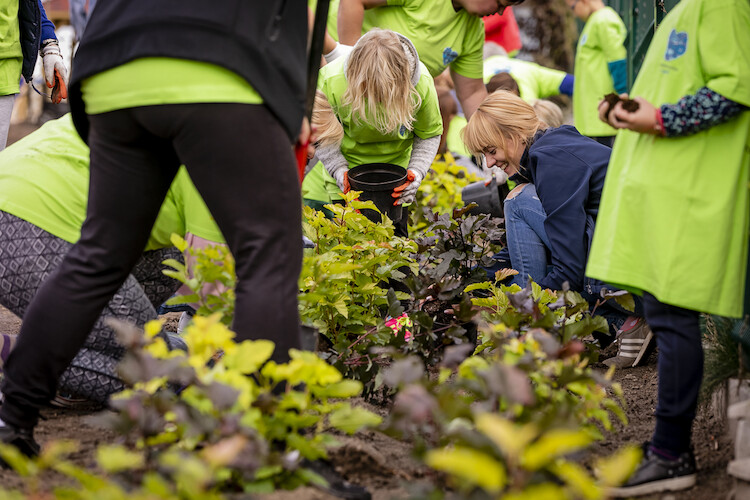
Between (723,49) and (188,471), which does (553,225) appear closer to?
(723,49)

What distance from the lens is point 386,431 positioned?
5.26ft

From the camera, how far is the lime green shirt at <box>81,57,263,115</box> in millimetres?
1630

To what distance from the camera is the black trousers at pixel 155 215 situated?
1.65 meters

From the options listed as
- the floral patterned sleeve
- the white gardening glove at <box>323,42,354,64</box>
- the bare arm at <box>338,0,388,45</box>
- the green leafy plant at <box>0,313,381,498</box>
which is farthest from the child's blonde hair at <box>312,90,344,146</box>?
the green leafy plant at <box>0,313,381,498</box>

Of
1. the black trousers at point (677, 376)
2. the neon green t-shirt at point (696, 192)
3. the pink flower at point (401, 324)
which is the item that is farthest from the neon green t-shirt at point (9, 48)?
the black trousers at point (677, 376)

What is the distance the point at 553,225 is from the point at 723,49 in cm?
142

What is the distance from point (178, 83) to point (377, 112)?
81.2 inches

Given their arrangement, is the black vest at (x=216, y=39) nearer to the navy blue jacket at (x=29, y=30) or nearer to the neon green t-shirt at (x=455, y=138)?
the navy blue jacket at (x=29, y=30)

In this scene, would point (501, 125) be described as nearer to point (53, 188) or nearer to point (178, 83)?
point (53, 188)

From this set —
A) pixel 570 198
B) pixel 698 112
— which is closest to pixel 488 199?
pixel 570 198

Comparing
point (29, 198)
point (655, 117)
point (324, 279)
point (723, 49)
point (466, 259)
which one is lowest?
point (466, 259)

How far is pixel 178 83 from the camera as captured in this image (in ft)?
5.36

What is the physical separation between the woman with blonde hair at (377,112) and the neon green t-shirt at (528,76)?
2405mm

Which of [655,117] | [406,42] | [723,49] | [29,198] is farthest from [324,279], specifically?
[406,42]
